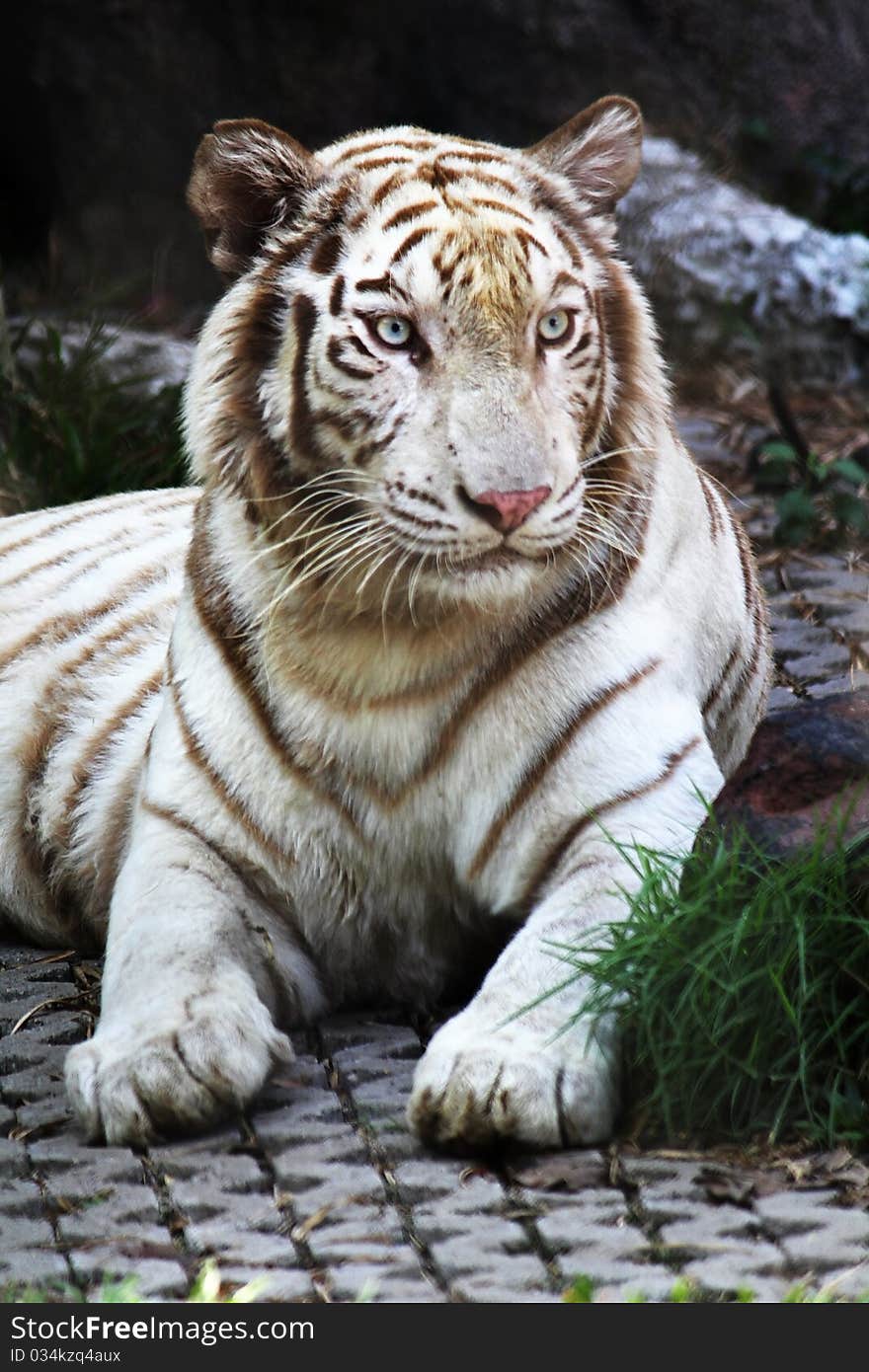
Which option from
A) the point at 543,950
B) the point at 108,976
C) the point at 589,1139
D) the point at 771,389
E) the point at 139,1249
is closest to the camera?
the point at 139,1249

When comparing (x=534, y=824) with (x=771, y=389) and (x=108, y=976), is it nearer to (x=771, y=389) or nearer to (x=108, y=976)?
(x=108, y=976)

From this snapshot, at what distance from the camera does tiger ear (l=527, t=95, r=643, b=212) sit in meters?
3.47

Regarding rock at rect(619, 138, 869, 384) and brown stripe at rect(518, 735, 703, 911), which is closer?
brown stripe at rect(518, 735, 703, 911)

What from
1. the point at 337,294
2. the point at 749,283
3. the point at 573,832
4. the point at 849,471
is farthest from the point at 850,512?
the point at 337,294

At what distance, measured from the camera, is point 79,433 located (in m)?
6.16

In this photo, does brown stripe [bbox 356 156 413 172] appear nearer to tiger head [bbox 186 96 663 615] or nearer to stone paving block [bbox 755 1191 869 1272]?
tiger head [bbox 186 96 663 615]

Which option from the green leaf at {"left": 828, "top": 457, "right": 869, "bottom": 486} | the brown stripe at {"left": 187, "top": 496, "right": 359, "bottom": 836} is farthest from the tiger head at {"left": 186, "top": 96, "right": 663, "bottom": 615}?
the green leaf at {"left": 828, "top": 457, "right": 869, "bottom": 486}

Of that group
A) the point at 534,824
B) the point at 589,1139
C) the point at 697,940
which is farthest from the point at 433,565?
the point at 589,1139

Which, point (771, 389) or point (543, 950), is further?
point (771, 389)

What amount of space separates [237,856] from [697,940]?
874mm

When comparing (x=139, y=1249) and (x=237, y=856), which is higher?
(x=237, y=856)

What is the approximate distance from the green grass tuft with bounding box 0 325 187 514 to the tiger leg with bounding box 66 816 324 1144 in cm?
274

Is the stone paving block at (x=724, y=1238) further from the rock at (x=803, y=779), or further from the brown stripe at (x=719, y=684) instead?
the brown stripe at (x=719, y=684)

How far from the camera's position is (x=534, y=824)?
3.26 metres
